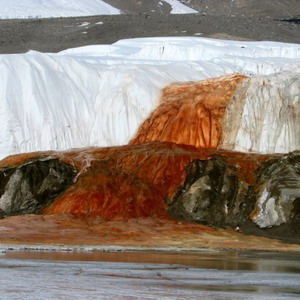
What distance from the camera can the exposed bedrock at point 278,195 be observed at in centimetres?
3712

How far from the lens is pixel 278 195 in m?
37.6

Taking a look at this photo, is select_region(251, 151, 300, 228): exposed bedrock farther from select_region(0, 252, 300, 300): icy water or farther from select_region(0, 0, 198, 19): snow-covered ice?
select_region(0, 0, 198, 19): snow-covered ice

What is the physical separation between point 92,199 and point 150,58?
71.5ft

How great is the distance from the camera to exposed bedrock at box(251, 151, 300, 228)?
122 ft

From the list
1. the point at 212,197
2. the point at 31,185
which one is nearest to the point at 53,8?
the point at 31,185

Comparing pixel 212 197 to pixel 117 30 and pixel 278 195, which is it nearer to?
pixel 278 195

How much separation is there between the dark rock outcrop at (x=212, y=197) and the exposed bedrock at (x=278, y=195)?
662mm

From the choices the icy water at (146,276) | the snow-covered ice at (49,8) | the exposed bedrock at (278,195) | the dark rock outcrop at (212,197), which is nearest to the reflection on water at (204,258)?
the icy water at (146,276)

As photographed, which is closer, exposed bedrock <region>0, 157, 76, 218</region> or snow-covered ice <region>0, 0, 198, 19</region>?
exposed bedrock <region>0, 157, 76, 218</region>

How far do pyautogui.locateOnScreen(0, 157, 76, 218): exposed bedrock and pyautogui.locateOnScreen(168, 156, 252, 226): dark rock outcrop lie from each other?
489 cm

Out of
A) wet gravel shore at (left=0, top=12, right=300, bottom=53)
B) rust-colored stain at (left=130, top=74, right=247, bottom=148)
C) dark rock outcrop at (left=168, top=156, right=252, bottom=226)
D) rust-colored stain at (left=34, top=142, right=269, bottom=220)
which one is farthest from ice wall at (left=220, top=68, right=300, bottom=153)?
wet gravel shore at (left=0, top=12, right=300, bottom=53)

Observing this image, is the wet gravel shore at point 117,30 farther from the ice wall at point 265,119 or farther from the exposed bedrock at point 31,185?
the exposed bedrock at point 31,185

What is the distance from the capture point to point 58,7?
87.9 meters

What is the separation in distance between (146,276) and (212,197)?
15712 mm
